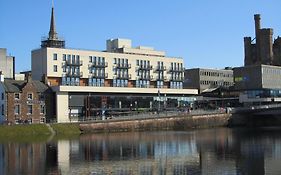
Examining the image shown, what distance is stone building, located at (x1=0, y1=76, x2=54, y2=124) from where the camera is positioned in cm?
10219

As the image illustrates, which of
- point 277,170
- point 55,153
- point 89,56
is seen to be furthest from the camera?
point 89,56

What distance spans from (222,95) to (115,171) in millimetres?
133663

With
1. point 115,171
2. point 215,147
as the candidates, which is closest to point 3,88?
point 215,147

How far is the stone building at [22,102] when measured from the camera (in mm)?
102188

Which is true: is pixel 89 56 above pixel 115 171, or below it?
above

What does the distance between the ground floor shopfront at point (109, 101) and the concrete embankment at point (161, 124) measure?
925cm

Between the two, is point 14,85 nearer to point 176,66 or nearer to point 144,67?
point 144,67

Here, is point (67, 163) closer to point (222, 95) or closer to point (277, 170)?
point (277, 170)

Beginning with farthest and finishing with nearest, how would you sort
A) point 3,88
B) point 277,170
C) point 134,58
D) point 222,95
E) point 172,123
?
point 222,95
point 134,58
point 172,123
point 3,88
point 277,170

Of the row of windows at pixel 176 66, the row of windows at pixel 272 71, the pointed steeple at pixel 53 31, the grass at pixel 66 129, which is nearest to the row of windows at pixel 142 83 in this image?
the row of windows at pixel 176 66

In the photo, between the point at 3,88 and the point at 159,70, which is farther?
the point at 159,70

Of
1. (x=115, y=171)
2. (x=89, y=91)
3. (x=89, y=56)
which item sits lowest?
(x=115, y=171)

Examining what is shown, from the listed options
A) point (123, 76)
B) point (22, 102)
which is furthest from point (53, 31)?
point (22, 102)

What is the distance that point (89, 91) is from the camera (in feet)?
407
